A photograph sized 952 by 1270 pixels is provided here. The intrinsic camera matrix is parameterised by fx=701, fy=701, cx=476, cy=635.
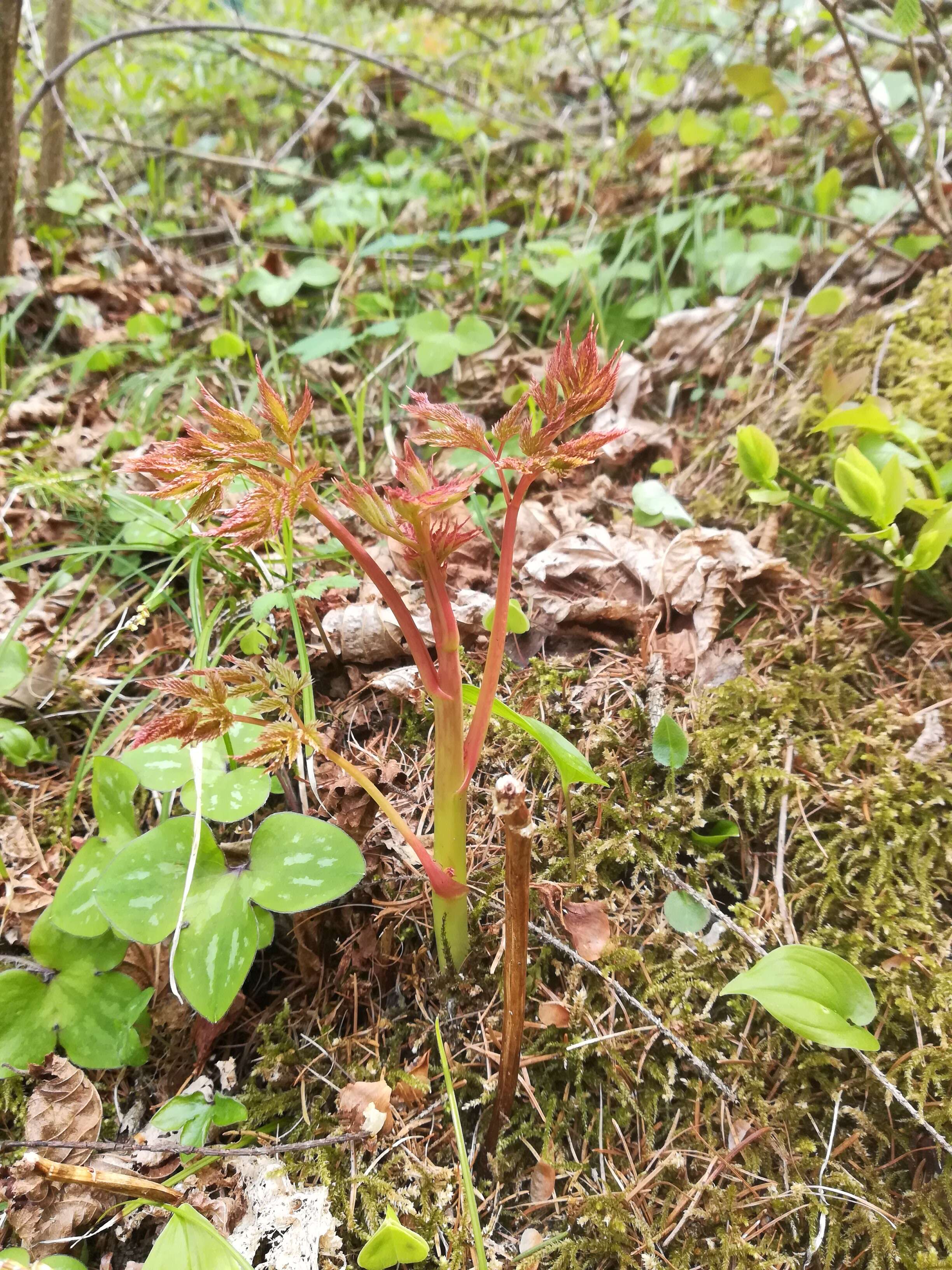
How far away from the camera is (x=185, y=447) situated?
2.88 ft

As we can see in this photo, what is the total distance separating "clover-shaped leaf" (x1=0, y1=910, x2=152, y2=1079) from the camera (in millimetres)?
1149

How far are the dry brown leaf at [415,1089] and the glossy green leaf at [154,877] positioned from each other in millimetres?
444

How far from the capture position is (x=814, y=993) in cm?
99

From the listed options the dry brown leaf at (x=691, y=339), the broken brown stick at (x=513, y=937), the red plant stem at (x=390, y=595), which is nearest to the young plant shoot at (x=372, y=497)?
the red plant stem at (x=390, y=595)

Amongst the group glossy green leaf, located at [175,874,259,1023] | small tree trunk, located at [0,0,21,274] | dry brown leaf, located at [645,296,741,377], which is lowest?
glossy green leaf, located at [175,874,259,1023]

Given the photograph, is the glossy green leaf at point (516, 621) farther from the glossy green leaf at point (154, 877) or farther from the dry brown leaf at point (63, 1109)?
the dry brown leaf at point (63, 1109)

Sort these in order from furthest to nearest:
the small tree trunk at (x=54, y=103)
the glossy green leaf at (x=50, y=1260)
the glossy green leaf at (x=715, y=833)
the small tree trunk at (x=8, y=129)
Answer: the small tree trunk at (x=54, y=103)
the small tree trunk at (x=8, y=129)
the glossy green leaf at (x=715, y=833)
the glossy green leaf at (x=50, y=1260)

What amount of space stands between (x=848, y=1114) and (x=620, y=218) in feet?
9.26

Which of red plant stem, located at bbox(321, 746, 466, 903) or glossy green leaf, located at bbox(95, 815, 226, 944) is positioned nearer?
red plant stem, located at bbox(321, 746, 466, 903)

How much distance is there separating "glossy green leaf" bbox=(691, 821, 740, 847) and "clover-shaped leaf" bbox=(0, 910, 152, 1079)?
991 mm

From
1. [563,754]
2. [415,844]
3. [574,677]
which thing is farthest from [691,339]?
[415,844]

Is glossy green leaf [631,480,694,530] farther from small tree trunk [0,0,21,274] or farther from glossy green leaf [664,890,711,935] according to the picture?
small tree trunk [0,0,21,274]

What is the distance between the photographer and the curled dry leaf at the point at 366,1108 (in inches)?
42.5

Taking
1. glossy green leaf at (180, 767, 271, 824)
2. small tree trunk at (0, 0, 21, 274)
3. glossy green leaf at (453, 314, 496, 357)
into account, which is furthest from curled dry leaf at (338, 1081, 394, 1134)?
small tree trunk at (0, 0, 21, 274)
